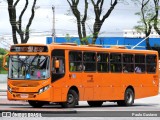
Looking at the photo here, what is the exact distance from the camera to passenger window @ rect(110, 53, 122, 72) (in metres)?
31.7

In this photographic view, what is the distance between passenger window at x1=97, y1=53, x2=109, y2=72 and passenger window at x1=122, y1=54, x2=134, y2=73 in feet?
4.74

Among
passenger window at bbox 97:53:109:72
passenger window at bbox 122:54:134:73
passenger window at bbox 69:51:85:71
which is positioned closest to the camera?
passenger window at bbox 69:51:85:71

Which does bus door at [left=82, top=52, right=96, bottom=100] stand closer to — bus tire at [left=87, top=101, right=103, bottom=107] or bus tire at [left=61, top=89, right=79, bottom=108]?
bus tire at [left=61, top=89, right=79, bottom=108]

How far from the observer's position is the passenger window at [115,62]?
3166cm

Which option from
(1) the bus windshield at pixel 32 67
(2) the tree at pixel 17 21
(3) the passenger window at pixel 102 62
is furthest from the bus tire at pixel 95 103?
(2) the tree at pixel 17 21

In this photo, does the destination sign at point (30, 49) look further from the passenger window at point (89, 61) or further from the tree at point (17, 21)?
the tree at point (17, 21)

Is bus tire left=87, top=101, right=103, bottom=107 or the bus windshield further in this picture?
bus tire left=87, top=101, right=103, bottom=107

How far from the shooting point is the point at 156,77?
35.5m

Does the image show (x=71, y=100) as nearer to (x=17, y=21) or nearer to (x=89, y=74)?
(x=89, y=74)

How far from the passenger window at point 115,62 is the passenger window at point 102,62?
0.36m

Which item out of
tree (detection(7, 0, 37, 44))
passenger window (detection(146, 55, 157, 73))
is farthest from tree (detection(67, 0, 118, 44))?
passenger window (detection(146, 55, 157, 73))

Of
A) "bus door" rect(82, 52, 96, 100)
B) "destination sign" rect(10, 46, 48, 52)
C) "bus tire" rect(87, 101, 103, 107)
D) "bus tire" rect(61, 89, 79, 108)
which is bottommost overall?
"bus tire" rect(87, 101, 103, 107)

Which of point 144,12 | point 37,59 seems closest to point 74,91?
point 37,59

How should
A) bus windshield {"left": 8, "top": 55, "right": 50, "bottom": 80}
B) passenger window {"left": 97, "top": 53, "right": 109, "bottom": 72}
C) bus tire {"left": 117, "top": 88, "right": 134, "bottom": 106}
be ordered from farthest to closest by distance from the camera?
bus tire {"left": 117, "top": 88, "right": 134, "bottom": 106} → passenger window {"left": 97, "top": 53, "right": 109, "bottom": 72} → bus windshield {"left": 8, "top": 55, "right": 50, "bottom": 80}
